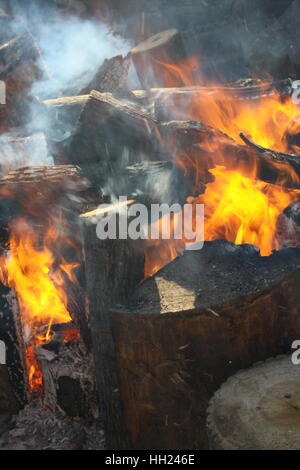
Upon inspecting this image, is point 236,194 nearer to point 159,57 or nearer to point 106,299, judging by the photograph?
point 106,299

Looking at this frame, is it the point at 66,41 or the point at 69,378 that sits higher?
the point at 66,41

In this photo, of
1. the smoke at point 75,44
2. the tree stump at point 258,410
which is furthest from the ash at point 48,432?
the smoke at point 75,44

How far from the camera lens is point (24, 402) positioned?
3.45 meters

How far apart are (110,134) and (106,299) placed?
187 cm

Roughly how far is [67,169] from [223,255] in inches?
64.7

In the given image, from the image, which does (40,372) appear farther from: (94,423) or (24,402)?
(94,423)

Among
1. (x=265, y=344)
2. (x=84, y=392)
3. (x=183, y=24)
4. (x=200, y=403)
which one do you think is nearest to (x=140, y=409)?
(x=200, y=403)

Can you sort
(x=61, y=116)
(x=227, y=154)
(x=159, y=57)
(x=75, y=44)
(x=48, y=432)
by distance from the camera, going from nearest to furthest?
1. (x=48, y=432)
2. (x=227, y=154)
3. (x=61, y=116)
4. (x=159, y=57)
5. (x=75, y=44)

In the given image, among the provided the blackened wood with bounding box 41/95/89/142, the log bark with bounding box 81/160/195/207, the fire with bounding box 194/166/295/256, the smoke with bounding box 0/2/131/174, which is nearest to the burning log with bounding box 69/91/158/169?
the log bark with bounding box 81/160/195/207

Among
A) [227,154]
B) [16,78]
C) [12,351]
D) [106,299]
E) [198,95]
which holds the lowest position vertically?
[12,351]

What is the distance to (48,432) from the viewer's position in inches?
127

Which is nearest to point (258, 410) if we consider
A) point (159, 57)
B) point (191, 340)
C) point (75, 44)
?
point (191, 340)

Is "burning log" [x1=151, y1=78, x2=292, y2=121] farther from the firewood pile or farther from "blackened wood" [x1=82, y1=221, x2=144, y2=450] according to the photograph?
"blackened wood" [x1=82, y1=221, x2=144, y2=450]

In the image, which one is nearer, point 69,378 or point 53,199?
point 69,378
